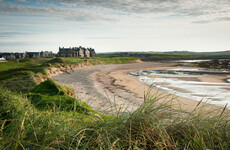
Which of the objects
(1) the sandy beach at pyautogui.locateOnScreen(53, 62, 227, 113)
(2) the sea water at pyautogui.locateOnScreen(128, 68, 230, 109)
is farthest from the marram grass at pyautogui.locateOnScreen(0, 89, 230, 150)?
(2) the sea water at pyautogui.locateOnScreen(128, 68, 230, 109)

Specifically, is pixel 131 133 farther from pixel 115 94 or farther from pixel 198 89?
pixel 198 89

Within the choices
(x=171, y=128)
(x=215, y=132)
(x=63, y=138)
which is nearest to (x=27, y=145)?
(x=63, y=138)

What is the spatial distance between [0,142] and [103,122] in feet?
4.63

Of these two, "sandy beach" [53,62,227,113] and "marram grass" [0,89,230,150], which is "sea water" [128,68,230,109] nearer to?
"sandy beach" [53,62,227,113]

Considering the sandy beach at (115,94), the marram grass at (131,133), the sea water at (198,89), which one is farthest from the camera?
the sea water at (198,89)

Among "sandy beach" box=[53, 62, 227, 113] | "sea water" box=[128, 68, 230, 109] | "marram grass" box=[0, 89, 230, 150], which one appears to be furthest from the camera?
"sea water" box=[128, 68, 230, 109]

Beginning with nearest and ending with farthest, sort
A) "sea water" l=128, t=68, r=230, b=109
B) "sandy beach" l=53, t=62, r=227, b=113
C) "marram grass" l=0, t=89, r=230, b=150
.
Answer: "marram grass" l=0, t=89, r=230, b=150, "sandy beach" l=53, t=62, r=227, b=113, "sea water" l=128, t=68, r=230, b=109

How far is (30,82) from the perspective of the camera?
49.9ft

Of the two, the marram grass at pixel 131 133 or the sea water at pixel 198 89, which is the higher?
the marram grass at pixel 131 133

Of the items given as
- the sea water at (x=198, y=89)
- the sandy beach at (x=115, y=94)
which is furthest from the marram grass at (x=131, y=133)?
the sea water at (x=198, y=89)

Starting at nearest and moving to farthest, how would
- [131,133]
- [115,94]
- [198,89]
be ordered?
[131,133] < [115,94] < [198,89]

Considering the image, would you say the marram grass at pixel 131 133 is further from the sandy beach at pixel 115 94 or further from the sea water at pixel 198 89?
the sea water at pixel 198 89

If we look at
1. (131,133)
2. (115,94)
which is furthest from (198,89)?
(131,133)

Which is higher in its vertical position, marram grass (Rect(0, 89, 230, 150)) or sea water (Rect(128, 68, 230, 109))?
marram grass (Rect(0, 89, 230, 150))
